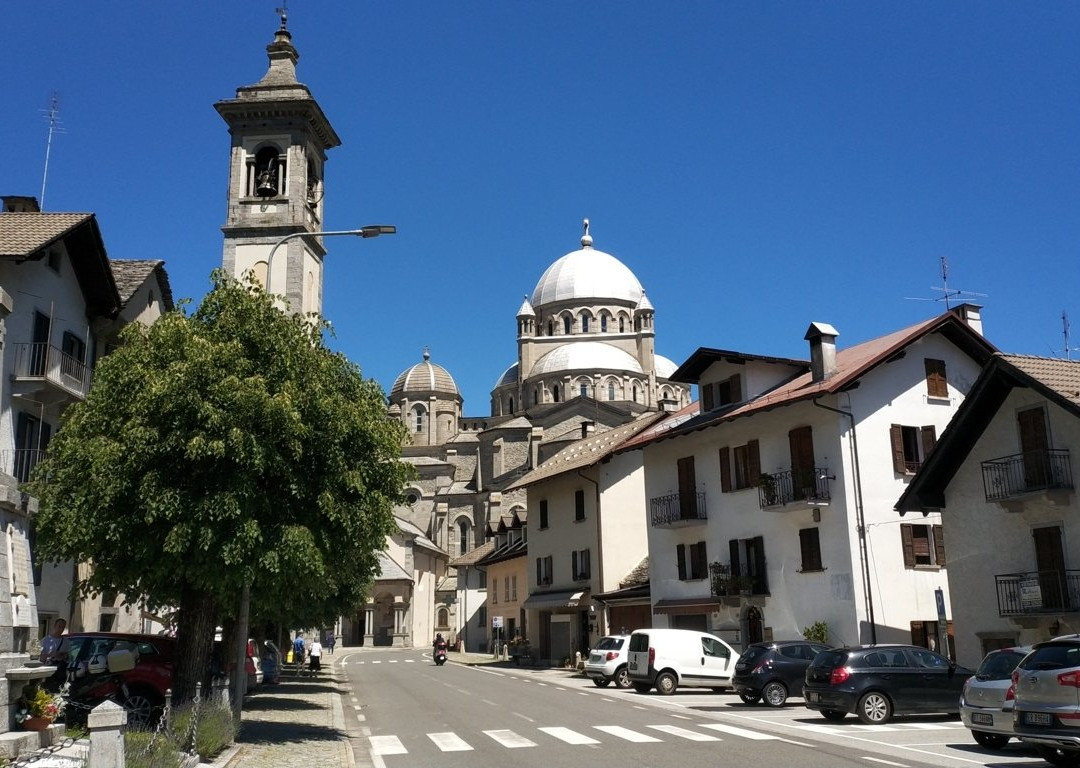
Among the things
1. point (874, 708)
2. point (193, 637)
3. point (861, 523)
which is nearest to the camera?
point (193, 637)

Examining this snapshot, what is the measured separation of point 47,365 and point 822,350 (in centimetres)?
2139

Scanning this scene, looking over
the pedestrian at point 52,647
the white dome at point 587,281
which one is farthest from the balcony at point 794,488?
the white dome at point 587,281

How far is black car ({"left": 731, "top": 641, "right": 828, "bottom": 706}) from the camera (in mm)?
22547

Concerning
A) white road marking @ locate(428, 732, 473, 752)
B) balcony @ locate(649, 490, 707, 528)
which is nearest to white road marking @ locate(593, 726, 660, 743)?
white road marking @ locate(428, 732, 473, 752)

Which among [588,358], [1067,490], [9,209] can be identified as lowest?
[1067,490]

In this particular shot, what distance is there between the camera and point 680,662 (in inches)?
1053

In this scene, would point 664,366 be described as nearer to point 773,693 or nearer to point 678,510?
point 678,510

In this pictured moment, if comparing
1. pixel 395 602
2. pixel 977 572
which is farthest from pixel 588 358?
pixel 977 572

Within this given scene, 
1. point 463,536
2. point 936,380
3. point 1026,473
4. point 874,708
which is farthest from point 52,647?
point 463,536

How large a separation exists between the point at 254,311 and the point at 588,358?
7664 centimetres

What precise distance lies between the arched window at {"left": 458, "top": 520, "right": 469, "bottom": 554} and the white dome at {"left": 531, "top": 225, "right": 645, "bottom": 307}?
948 inches

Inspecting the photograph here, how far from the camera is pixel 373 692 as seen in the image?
28844mm

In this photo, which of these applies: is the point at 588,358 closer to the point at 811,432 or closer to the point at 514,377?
the point at 514,377

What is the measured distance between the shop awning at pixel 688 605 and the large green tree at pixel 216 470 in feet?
53.8
